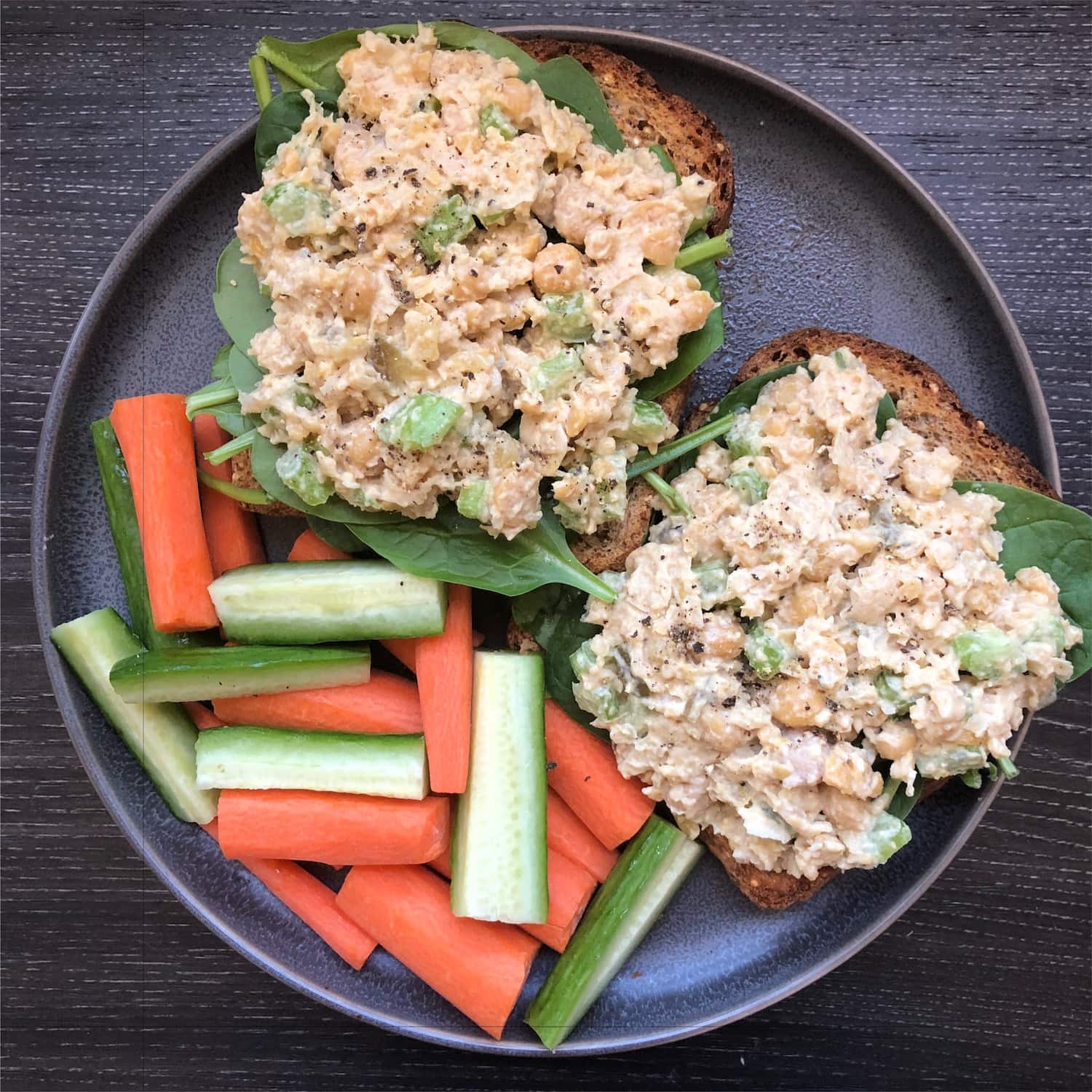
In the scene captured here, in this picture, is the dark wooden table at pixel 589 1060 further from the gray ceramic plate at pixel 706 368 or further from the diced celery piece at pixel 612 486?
the diced celery piece at pixel 612 486

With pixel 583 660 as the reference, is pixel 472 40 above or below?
above

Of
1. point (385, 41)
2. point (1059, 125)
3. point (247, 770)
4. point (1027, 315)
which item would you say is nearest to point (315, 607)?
point (247, 770)

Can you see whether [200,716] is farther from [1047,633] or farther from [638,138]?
[1047,633]

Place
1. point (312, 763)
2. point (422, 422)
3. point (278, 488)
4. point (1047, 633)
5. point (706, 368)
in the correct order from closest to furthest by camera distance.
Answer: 1. point (422, 422)
2. point (1047, 633)
3. point (278, 488)
4. point (312, 763)
5. point (706, 368)

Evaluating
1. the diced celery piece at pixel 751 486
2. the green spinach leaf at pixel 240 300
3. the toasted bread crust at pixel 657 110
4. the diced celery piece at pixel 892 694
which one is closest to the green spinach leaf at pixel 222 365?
the green spinach leaf at pixel 240 300

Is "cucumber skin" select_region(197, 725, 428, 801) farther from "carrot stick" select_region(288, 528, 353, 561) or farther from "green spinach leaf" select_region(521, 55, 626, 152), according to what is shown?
"green spinach leaf" select_region(521, 55, 626, 152)

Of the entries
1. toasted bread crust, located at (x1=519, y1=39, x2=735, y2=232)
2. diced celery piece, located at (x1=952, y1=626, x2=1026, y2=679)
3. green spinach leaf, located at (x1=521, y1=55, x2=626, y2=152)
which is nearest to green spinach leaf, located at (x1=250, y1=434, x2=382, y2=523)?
green spinach leaf, located at (x1=521, y1=55, x2=626, y2=152)

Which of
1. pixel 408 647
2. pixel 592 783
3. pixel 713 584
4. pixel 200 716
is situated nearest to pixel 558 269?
pixel 713 584
